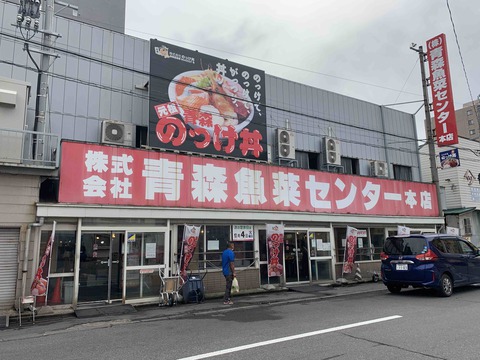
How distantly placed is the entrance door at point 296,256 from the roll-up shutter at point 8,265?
873cm

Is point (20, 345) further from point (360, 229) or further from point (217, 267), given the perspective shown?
point (360, 229)

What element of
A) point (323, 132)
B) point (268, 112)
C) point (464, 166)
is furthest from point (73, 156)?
point (464, 166)

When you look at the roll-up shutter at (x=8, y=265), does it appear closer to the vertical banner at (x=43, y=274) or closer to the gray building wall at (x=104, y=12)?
the vertical banner at (x=43, y=274)

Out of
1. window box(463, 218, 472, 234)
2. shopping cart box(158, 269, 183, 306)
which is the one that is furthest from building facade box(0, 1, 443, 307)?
window box(463, 218, 472, 234)

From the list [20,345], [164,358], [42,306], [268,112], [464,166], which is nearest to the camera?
[164,358]

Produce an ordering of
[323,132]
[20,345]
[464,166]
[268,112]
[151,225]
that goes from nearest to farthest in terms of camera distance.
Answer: [20,345]
[151,225]
[268,112]
[323,132]
[464,166]

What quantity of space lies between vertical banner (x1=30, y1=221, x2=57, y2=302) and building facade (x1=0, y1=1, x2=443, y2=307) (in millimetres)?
175

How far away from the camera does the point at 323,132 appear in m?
17.7

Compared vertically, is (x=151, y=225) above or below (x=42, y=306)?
above

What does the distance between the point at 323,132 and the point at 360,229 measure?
4835 mm

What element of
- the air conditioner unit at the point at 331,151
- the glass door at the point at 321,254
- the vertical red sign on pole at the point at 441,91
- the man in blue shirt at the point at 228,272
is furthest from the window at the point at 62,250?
the vertical red sign on pole at the point at 441,91

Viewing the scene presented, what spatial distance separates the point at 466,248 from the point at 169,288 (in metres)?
9.46

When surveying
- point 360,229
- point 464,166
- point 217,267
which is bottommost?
point 217,267

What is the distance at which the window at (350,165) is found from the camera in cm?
1855
